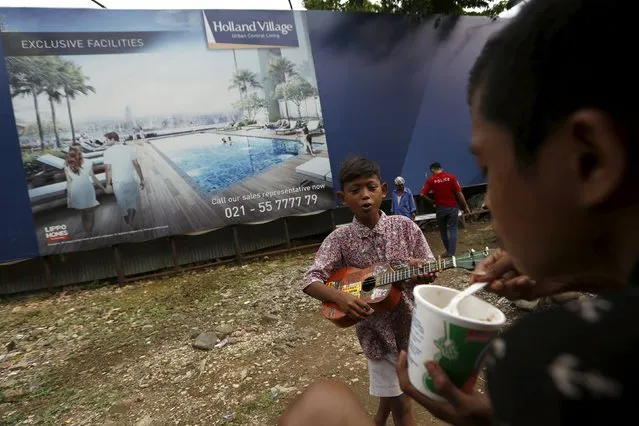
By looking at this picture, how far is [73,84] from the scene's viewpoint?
21.8 ft

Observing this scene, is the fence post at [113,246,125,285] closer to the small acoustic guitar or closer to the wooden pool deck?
the wooden pool deck

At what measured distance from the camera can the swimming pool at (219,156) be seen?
287 inches

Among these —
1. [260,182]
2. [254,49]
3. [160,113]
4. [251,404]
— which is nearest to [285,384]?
[251,404]

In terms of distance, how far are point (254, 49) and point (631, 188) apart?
8.03m

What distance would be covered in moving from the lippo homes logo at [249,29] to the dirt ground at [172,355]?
461 centimetres

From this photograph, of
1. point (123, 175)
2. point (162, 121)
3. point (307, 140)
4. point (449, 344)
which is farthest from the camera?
point (307, 140)

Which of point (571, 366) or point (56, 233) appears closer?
point (571, 366)

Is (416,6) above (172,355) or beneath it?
above

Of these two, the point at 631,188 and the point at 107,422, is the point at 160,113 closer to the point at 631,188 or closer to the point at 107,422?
the point at 107,422

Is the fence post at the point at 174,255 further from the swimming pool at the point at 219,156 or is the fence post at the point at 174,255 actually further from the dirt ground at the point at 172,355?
the swimming pool at the point at 219,156

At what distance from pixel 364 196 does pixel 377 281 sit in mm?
489

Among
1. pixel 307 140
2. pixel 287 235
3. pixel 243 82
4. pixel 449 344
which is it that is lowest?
pixel 287 235

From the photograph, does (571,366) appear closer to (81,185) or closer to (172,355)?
(172,355)

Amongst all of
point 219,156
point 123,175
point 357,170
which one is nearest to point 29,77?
point 123,175
